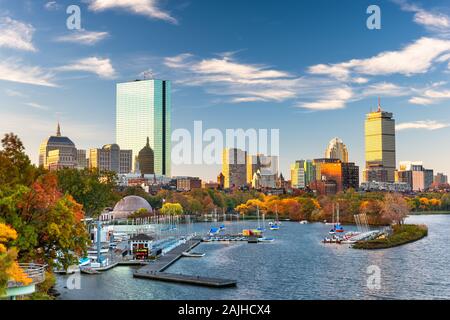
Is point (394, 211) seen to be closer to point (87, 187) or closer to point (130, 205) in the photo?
point (87, 187)

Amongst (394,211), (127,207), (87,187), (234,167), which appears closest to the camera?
(87,187)

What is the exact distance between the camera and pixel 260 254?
51.5m

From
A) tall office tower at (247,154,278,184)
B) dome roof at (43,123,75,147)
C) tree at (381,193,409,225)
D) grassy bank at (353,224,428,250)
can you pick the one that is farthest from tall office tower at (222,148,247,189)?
grassy bank at (353,224,428,250)

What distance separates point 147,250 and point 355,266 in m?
18.2

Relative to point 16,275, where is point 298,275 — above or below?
below

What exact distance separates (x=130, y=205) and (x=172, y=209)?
8909 millimetres

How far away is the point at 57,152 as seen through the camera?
165 metres

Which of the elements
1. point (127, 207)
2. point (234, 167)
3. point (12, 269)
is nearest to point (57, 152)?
point (234, 167)

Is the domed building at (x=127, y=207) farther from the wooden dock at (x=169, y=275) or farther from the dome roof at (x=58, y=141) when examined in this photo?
the dome roof at (x=58, y=141)

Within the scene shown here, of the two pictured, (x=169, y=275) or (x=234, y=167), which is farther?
(x=234, y=167)

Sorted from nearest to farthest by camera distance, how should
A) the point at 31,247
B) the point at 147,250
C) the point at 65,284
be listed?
the point at 31,247
the point at 65,284
the point at 147,250

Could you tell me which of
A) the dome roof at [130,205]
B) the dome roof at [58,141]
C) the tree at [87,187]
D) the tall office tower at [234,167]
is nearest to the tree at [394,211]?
the tree at [87,187]
